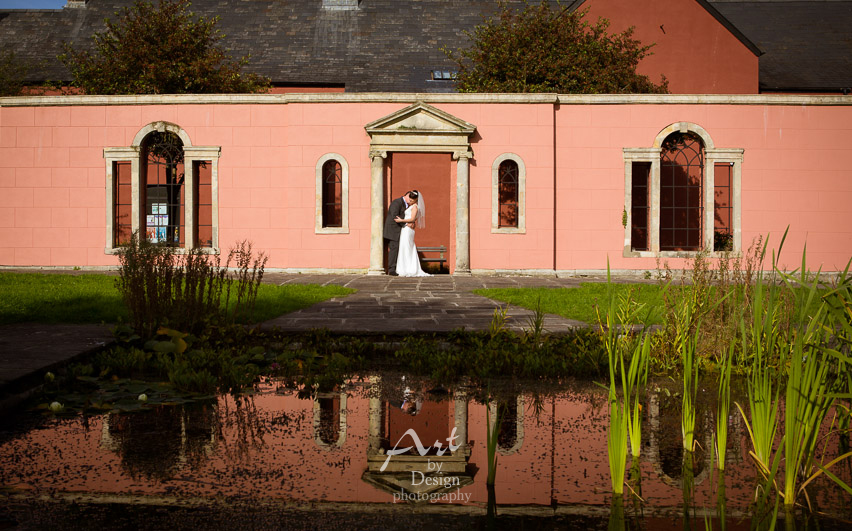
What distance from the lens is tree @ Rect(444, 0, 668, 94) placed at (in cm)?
2066

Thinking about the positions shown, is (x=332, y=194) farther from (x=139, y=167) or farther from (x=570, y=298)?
(x=570, y=298)

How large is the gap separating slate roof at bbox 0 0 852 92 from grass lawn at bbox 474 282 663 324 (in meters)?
14.3

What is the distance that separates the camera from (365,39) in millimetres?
26500

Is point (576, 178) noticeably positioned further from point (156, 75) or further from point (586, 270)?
point (156, 75)

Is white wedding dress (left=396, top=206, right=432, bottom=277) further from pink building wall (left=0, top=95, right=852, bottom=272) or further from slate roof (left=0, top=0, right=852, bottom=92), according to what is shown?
slate roof (left=0, top=0, right=852, bottom=92)

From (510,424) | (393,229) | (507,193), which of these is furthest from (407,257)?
(510,424)

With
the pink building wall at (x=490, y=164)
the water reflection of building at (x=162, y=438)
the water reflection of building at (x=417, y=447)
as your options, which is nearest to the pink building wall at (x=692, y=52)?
the pink building wall at (x=490, y=164)

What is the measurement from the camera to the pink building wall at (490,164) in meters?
15.8

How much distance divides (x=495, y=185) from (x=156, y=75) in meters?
10.4

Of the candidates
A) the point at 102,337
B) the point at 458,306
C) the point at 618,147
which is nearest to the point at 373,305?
the point at 458,306

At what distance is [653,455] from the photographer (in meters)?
3.56

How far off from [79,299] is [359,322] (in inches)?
153

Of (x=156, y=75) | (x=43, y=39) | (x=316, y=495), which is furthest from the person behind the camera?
(x=43, y=39)

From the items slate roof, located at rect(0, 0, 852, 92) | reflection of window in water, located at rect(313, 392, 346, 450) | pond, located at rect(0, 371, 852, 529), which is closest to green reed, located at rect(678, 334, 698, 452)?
pond, located at rect(0, 371, 852, 529)
